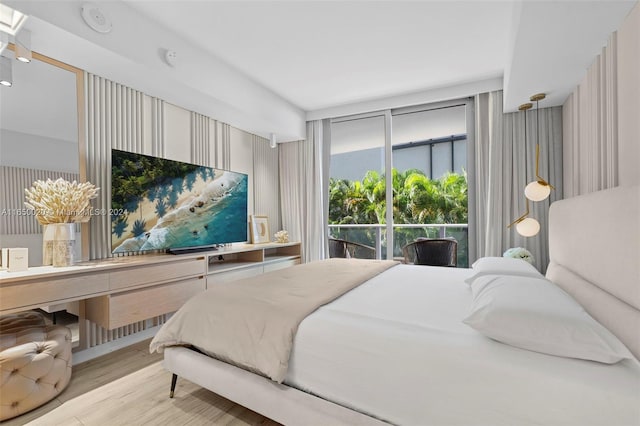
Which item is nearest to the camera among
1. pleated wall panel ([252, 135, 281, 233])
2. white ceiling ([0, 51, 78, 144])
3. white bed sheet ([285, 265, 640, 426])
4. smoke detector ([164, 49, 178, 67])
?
white bed sheet ([285, 265, 640, 426])

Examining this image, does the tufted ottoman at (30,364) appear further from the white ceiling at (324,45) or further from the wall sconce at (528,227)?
the wall sconce at (528,227)

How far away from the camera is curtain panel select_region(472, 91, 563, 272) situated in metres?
3.26

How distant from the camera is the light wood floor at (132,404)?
1.59 meters

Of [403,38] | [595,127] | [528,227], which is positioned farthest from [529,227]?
[403,38]

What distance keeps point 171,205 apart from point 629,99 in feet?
11.3

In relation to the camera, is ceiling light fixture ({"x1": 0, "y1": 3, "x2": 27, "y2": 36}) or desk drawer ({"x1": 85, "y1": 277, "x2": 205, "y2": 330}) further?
desk drawer ({"x1": 85, "y1": 277, "x2": 205, "y2": 330})

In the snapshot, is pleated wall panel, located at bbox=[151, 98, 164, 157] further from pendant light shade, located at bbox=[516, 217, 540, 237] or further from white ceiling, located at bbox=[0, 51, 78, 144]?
pendant light shade, located at bbox=[516, 217, 540, 237]

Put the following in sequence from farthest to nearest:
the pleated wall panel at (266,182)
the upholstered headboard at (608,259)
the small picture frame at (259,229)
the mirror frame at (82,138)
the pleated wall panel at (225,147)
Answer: the pleated wall panel at (266,182), the small picture frame at (259,229), the pleated wall panel at (225,147), the mirror frame at (82,138), the upholstered headboard at (608,259)

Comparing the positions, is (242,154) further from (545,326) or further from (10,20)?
(545,326)

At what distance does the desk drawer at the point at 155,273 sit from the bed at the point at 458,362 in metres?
0.74

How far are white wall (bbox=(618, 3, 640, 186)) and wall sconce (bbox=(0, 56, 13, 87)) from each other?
12.1ft

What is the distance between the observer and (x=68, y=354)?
192 cm

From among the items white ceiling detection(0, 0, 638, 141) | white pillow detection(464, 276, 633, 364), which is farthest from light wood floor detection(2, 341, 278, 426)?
white ceiling detection(0, 0, 638, 141)

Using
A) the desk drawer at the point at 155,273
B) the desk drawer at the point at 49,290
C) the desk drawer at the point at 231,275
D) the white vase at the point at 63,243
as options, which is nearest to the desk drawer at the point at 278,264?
the desk drawer at the point at 231,275
